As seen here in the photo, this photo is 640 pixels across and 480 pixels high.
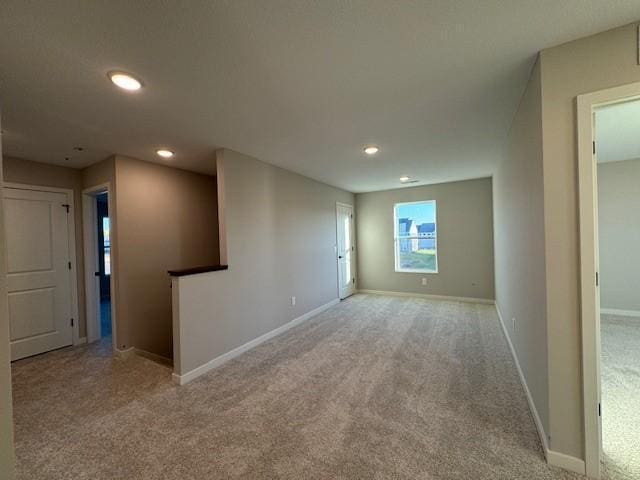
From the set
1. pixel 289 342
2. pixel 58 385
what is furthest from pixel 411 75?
pixel 58 385

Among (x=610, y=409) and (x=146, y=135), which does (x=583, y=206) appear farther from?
(x=146, y=135)

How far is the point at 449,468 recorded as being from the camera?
1610 mm

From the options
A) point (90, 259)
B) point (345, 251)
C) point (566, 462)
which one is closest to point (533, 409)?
point (566, 462)

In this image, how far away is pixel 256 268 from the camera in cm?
361

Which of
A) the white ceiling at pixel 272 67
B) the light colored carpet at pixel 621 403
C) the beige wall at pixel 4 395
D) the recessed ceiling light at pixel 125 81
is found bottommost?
the light colored carpet at pixel 621 403

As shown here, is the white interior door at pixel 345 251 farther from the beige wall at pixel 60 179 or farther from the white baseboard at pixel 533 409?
the beige wall at pixel 60 179

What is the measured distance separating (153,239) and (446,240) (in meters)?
5.22

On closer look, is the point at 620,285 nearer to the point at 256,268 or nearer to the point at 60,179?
the point at 256,268

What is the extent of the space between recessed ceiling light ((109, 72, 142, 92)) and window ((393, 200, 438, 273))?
5.25 m

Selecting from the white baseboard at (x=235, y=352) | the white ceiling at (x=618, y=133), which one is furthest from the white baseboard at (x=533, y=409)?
the white baseboard at (x=235, y=352)

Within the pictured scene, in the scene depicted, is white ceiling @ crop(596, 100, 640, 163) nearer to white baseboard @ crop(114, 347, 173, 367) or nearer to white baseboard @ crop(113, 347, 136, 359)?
white baseboard @ crop(114, 347, 173, 367)

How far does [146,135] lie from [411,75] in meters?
2.46

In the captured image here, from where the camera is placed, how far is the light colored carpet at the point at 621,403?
1.59 meters

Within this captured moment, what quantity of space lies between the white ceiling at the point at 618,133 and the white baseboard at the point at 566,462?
2154 mm
